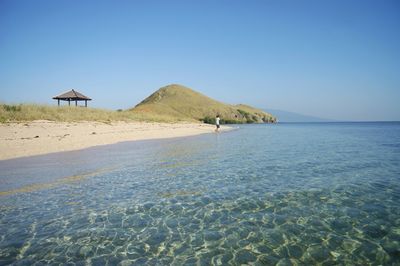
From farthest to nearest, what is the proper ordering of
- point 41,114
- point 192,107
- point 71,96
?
1. point 192,107
2. point 71,96
3. point 41,114

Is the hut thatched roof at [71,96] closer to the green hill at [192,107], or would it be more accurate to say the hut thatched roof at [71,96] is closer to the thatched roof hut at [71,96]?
the thatched roof hut at [71,96]

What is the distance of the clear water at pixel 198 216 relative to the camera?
5.38 m

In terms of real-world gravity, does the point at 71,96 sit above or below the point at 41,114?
above

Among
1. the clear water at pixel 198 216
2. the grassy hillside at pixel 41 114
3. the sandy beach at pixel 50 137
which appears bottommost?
the clear water at pixel 198 216

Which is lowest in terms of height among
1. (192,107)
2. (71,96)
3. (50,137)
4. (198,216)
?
(198,216)

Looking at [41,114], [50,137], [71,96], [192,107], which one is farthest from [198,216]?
[192,107]

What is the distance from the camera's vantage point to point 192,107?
123 meters

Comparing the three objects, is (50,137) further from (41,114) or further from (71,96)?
(71,96)

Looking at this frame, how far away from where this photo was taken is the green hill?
110875 mm

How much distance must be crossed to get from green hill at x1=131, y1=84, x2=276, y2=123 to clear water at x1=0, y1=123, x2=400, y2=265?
88.5m

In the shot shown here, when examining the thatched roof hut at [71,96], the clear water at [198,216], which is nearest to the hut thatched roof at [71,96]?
the thatched roof hut at [71,96]

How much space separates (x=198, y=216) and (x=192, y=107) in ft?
383

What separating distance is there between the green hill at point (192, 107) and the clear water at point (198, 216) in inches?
3486

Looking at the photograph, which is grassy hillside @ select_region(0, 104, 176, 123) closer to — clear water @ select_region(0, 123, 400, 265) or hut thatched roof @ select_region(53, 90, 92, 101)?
hut thatched roof @ select_region(53, 90, 92, 101)
